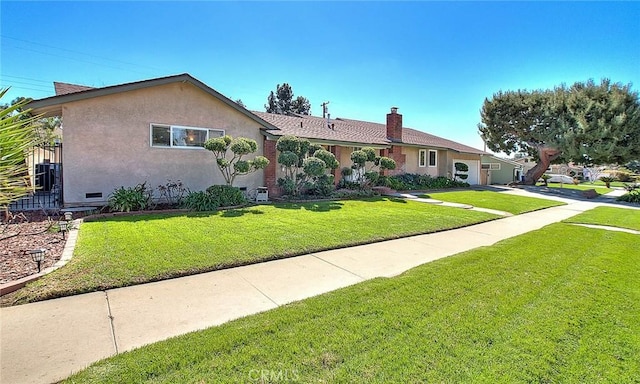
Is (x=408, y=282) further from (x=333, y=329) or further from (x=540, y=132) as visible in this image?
(x=540, y=132)

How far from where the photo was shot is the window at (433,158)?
79.3 ft

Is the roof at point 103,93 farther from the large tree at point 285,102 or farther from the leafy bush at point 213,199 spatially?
the large tree at point 285,102

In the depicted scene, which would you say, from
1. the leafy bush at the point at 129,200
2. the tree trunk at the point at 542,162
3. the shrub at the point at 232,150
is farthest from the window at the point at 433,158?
the leafy bush at the point at 129,200

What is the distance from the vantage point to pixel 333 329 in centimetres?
320

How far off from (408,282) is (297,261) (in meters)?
2.05

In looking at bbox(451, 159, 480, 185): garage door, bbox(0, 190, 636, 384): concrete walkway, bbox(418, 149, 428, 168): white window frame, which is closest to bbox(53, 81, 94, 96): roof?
bbox(0, 190, 636, 384): concrete walkway

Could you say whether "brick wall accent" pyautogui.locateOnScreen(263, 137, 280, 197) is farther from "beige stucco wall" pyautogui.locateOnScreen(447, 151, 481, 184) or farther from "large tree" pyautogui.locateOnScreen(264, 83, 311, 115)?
"large tree" pyautogui.locateOnScreen(264, 83, 311, 115)

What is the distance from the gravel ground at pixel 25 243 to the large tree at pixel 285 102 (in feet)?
129

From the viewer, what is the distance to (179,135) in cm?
→ 1164

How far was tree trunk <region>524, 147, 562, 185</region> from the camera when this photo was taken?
2780 centimetres

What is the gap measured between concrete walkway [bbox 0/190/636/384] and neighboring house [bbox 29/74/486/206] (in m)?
7.71

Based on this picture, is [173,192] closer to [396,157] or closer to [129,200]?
[129,200]

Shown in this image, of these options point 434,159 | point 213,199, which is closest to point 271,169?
point 213,199

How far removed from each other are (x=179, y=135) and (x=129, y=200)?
127 inches
